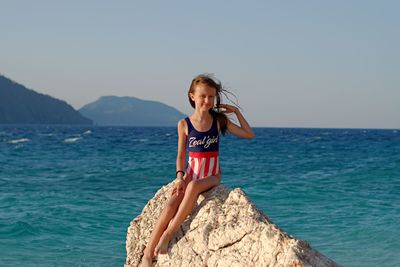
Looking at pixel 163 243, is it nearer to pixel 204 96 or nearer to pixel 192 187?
pixel 192 187

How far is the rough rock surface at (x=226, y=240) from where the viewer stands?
13.4ft

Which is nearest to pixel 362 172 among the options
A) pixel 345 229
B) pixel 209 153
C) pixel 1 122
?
pixel 345 229

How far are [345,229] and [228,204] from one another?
7.13 m

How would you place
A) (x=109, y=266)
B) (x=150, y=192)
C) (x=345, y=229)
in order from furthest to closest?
(x=150, y=192) → (x=345, y=229) → (x=109, y=266)

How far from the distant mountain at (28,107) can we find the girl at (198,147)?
160363 mm

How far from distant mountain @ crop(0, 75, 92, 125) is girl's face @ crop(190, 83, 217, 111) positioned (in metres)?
160

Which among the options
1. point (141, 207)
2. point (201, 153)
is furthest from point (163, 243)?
point (141, 207)

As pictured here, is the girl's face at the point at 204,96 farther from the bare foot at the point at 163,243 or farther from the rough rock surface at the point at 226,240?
the bare foot at the point at 163,243

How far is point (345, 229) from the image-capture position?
11266 mm

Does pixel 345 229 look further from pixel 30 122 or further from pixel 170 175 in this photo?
pixel 30 122

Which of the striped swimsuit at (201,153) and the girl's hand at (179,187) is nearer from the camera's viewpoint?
the girl's hand at (179,187)

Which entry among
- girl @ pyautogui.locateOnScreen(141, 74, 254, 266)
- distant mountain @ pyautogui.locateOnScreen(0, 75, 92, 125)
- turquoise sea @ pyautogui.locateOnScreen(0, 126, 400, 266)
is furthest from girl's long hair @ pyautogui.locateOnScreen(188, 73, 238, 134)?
distant mountain @ pyautogui.locateOnScreen(0, 75, 92, 125)

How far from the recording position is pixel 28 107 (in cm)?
16962

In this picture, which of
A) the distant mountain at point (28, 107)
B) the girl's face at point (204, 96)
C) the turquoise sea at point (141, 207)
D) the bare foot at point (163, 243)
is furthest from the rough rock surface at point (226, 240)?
the distant mountain at point (28, 107)
